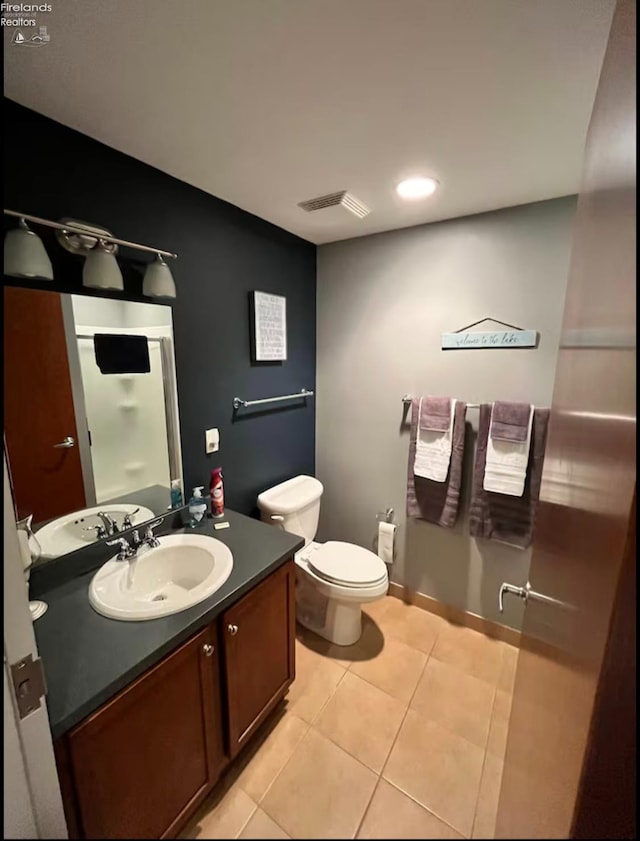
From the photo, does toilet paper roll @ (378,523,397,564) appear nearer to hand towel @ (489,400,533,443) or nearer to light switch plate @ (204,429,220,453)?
hand towel @ (489,400,533,443)

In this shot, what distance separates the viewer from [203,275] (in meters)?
1.49

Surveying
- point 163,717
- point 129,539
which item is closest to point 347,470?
point 129,539

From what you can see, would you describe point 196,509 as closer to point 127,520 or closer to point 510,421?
point 127,520

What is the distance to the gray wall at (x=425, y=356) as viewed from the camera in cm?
152

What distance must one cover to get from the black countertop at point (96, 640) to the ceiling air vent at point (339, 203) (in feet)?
4.87

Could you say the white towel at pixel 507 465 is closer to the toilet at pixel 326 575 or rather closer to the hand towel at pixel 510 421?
the hand towel at pixel 510 421

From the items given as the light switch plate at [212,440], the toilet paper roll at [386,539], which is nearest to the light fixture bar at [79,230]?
the light switch plate at [212,440]

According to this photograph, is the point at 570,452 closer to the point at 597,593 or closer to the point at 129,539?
the point at 597,593

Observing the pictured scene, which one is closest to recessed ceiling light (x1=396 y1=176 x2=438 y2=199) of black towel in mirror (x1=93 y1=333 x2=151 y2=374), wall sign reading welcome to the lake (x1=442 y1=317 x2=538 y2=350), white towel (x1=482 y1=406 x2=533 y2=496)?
wall sign reading welcome to the lake (x1=442 y1=317 x2=538 y2=350)

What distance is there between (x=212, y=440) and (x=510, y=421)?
54.5 inches

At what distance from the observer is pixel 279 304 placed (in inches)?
72.9

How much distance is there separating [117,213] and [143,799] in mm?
1537

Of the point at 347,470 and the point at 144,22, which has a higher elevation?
the point at 144,22

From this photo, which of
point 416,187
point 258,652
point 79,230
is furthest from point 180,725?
point 416,187
